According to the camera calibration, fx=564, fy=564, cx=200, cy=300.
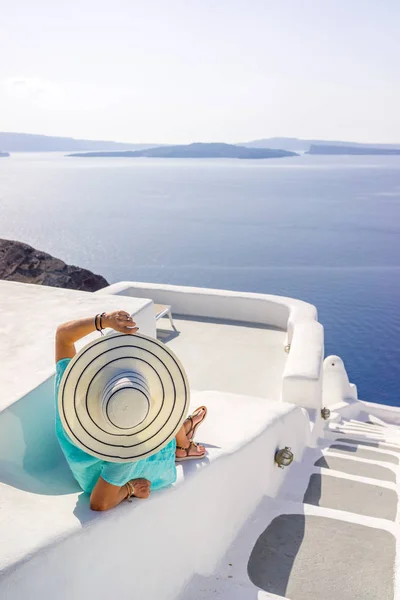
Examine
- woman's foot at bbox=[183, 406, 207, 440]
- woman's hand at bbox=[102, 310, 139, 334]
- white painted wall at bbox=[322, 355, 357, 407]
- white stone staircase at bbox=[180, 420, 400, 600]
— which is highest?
woman's hand at bbox=[102, 310, 139, 334]

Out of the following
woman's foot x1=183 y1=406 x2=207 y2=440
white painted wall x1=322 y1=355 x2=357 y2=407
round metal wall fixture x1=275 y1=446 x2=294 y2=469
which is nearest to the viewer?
woman's foot x1=183 y1=406 x2=207 y2=440

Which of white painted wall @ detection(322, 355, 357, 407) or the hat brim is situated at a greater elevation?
the hat brim

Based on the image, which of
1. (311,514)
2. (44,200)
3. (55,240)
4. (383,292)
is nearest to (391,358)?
(383,292)

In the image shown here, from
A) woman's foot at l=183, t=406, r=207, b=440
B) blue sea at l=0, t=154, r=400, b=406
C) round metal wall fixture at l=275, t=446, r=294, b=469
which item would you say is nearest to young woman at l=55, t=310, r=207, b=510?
woman's foot at l=183, t=406, r=207, b=440

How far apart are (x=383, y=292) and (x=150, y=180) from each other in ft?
375

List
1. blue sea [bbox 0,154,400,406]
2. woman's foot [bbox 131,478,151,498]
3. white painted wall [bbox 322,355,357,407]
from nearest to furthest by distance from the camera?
woman's foot [bbox 131,478,151,498]
white painted wall [bbox 322,355,357,407]
blue sea [bbox 0,154,400,406]

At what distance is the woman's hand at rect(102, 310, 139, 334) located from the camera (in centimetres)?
255

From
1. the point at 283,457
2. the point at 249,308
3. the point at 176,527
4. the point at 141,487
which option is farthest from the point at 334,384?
the point at 141,487

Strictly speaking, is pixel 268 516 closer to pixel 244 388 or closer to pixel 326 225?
pixel 244 388

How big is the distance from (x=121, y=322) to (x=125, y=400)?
470mm

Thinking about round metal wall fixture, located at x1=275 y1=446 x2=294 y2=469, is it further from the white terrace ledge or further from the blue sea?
the blue sea

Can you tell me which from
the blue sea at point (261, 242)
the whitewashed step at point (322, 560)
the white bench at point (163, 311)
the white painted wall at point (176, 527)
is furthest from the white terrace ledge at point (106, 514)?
the blue sea at point (261, 242)

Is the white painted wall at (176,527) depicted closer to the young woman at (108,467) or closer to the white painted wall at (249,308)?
the young woman at (108,467)

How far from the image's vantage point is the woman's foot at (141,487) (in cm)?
264
